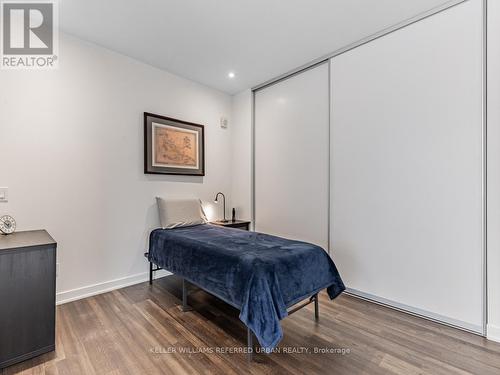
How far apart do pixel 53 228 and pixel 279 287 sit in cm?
232

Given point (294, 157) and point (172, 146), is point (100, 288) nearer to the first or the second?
point (172, 146)

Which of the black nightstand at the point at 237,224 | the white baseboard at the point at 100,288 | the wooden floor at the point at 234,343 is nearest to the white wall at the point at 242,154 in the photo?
the black nightstand at the point at 237,224

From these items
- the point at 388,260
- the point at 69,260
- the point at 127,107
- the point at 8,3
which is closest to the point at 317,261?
the point at 388,260

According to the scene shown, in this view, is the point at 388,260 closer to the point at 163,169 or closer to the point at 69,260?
the point at 163,169

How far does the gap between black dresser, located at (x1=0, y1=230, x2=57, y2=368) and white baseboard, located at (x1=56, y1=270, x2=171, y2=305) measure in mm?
884

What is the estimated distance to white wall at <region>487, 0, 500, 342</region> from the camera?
6.36 feet

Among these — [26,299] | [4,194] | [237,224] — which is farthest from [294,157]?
[4,194]

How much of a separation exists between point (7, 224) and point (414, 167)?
368 centimetres

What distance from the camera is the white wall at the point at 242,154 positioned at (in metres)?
4.04

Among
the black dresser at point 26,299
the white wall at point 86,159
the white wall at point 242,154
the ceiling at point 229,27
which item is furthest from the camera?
the white wall at point 242,154

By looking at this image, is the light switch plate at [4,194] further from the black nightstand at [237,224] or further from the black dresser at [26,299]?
the black nightstand at [237,224]

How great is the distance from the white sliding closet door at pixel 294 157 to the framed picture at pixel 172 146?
0.91 meters

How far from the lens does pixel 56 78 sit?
8.37 ft

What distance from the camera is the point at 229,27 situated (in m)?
2.52
